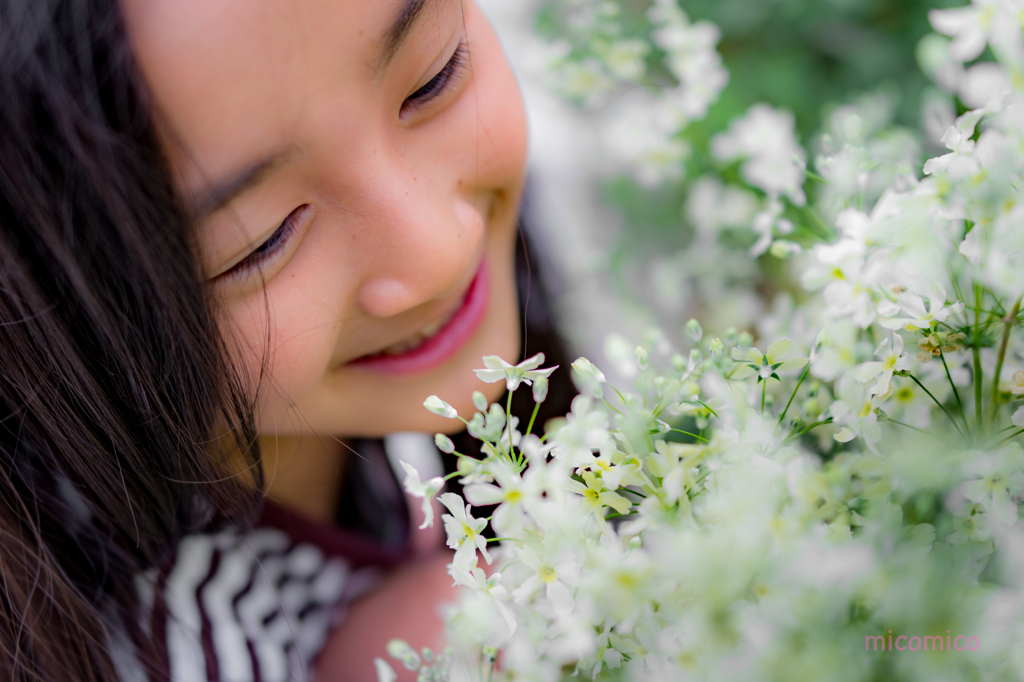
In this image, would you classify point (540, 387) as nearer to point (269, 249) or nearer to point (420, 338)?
point (269, 249)

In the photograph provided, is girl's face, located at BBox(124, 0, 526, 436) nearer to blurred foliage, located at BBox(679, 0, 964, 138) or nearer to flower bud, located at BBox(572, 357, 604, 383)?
flower bud, located at BBox(572, 357, 604, 383)

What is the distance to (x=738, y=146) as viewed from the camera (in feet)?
3.18

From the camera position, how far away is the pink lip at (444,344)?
0.75 metres

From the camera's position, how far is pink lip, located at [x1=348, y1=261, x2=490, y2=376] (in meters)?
0.75

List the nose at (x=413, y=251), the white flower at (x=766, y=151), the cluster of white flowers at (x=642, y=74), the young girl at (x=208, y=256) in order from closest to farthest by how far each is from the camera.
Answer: the young girl at (x=208, y=256), the nose at (x=413, y=251), the white flower at (x=766, y=151), the cluster of white flowers at (x=642, y=74)

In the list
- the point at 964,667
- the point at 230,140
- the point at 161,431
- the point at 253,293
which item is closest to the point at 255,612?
the point at 161,431

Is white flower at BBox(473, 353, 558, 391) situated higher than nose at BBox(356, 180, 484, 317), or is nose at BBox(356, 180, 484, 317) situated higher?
nose at BBox(356, 180, 484, 317)

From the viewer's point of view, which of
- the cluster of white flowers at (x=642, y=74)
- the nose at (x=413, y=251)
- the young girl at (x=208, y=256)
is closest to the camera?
the young girl at (x=208, y=256)

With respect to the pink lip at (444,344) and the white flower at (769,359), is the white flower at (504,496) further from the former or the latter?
the pink lip at (444,344)

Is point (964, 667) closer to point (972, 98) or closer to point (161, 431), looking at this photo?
point (972, 98)

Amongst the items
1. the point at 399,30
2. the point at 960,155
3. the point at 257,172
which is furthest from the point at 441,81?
the point at 960,155

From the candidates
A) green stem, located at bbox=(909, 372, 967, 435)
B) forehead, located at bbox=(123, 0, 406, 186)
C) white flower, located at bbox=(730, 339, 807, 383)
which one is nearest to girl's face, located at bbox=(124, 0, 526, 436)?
forehead, located at bbox=(123, 0, 406, 186)

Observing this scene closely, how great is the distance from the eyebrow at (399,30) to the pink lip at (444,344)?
0.33m

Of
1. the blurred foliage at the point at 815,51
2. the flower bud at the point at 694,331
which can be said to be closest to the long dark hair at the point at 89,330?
the flower bud at the point at 694,331
